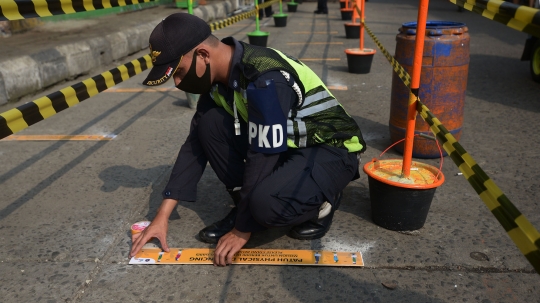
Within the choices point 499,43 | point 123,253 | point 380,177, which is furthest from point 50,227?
point 499,43

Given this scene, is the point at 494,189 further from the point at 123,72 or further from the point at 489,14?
the point at 123,72

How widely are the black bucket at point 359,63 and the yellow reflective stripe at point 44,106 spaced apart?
481cm

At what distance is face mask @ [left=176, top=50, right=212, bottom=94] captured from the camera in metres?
2.37

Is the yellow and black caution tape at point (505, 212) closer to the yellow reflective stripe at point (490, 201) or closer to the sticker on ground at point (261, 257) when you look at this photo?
the yellow reflective stripe at point (490, 201)

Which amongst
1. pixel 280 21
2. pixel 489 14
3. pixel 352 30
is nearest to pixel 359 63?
pixel 352 30

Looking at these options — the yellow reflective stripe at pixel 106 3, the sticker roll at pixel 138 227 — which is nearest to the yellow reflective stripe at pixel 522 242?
the sticker roll at pixel 138 227

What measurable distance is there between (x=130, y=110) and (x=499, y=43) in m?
6.88

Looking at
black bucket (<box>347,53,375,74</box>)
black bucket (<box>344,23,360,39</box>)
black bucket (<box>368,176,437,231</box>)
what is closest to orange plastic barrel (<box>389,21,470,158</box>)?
black bucket (<box>368,176,437,231</box>)

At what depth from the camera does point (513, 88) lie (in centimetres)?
581

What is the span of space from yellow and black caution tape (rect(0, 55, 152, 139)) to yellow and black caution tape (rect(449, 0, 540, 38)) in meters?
1.99

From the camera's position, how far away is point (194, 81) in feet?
7.92

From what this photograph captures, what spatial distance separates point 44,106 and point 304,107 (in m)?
1.28

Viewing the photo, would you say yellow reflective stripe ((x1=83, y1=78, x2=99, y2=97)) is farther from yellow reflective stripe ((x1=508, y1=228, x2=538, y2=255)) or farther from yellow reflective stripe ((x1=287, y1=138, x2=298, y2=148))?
yellow reflective stripe ((x1=508, y1=228, x2=538, y2=255))

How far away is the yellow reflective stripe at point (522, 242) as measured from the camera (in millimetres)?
1279
